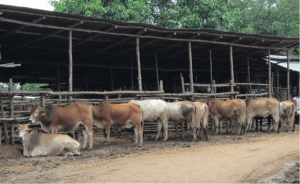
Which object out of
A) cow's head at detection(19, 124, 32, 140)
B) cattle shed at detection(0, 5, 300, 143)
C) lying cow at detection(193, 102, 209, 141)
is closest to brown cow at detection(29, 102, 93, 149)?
cow's head at detection(19, 124, 32, 140)

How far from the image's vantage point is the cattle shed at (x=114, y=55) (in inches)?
481

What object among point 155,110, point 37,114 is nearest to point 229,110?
point 155,110

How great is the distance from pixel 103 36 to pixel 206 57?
28.5 feet

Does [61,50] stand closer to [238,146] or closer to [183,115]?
[183,115]

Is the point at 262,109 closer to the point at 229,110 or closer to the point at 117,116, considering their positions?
the point at 229,110

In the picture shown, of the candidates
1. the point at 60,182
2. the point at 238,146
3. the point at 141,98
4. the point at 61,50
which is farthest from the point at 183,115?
the point at 60,182

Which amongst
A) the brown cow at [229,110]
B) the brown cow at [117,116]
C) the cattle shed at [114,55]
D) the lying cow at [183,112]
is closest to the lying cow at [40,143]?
the cattle shed at [114,55]

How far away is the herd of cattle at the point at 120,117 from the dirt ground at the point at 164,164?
46 cm

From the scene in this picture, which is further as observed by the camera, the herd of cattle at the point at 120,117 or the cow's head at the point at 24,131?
the herd of cattle at the point at 120,117

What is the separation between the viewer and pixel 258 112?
55.8 ft

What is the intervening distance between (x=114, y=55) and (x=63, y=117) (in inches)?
317

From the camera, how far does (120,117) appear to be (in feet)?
40.9

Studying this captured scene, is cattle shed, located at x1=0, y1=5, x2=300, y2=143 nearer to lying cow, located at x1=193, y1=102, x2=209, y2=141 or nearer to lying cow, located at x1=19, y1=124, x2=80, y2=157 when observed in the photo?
lying cow, located at x1=19, y1=124, x2=80, y2=157

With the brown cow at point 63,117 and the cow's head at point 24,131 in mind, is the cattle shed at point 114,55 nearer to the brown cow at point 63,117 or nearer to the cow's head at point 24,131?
the brown cow at point 63,117
